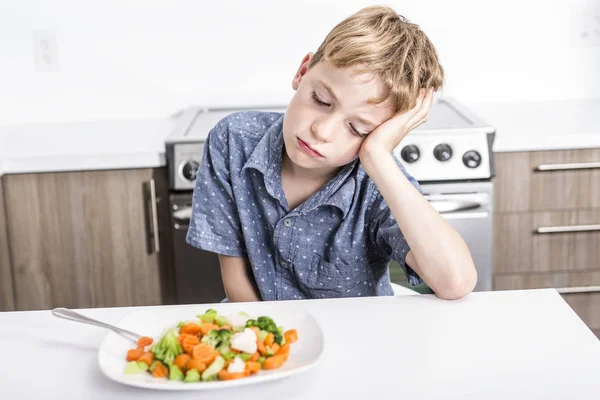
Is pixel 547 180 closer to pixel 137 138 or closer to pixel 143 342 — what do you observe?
pixel 137 138

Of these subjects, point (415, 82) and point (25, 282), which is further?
point (25, 282)

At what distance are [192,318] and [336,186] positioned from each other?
1.27 ft

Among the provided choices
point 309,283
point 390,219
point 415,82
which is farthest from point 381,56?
point 309,283

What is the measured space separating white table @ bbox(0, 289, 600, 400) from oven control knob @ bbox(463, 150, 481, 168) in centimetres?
94

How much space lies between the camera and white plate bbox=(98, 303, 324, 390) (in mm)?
801

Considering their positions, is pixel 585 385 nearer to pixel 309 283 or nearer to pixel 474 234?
pixel 309 283

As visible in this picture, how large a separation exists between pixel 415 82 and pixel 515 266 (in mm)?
1147

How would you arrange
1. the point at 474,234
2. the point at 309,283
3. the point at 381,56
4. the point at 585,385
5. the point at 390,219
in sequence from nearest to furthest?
the point at 585,385
the point at 381,56
the point at 390,219
the point at 309,283
the point at 474,234

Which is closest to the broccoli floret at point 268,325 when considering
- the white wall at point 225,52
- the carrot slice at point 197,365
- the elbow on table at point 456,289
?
the carrot slice at point 197,365

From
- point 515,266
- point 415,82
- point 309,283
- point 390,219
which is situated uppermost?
point 415,82

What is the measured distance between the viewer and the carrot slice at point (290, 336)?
91 centimetres

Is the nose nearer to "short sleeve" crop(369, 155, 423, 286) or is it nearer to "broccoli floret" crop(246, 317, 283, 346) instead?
"short sleeve" crop(369, 155, 423, 286)

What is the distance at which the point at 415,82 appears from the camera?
1164 mm

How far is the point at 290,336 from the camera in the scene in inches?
36.1
